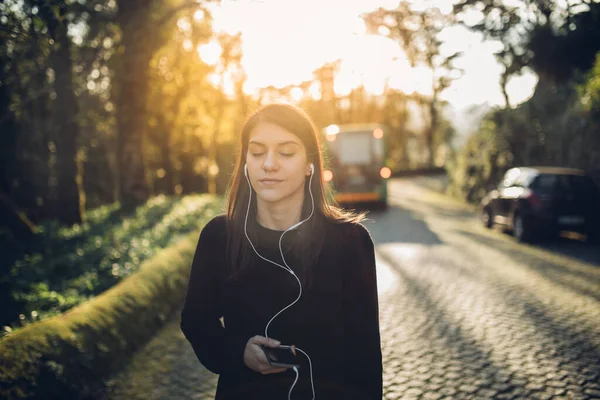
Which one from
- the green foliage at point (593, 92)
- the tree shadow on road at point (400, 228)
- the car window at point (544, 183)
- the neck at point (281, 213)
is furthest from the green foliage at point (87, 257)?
the green foliage at point (593, 92)

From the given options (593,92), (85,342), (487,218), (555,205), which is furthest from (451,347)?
(487,218)

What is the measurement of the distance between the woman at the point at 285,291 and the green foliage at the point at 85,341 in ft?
6.85

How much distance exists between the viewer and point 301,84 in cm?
4347

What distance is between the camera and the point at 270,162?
6.57 feet

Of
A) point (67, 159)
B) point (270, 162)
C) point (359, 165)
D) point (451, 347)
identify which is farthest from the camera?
point (359, 165)

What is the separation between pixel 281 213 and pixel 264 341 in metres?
0.49

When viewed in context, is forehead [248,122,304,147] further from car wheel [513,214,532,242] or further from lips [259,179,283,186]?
car wheel [513,214,532,242]

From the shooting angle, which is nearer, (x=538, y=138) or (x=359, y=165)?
(x=538, y=138)

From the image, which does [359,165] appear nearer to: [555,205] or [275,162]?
[555,205]

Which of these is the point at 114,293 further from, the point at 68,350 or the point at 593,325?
the point at 593,325

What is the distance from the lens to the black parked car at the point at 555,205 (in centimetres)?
1181

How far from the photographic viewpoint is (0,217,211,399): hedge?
3.54 m

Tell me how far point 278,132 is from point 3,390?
2559 millimetres

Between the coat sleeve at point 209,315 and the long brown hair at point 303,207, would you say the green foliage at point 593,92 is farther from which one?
the coat sleeve at point 209,315
